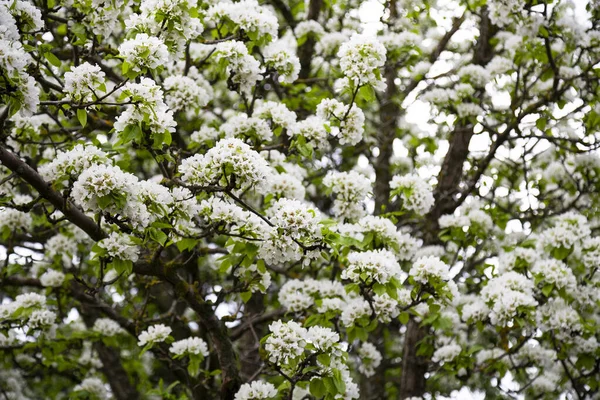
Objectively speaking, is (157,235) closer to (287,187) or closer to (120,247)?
(120,247)

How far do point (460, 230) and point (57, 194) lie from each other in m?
4.00

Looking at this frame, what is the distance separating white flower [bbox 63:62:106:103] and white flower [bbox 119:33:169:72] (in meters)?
0.22

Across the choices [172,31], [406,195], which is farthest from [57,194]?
[406,195]

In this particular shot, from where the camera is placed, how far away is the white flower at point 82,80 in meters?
3.76

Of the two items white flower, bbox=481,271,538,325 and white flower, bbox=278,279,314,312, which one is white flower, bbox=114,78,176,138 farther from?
white flower, bbox=481,271,538,325

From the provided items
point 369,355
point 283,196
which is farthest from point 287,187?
point 369,355

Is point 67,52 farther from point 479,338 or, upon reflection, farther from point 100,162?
point 479,338

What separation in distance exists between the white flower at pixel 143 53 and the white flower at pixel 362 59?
4.61 ft

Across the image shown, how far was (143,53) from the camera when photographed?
389cm

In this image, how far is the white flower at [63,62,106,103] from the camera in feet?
12.3

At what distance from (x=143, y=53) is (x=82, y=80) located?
1.31ft

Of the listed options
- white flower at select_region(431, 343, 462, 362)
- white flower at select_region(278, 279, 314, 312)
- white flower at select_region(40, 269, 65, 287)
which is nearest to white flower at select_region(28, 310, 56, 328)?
white flower at select_region(40, 269, 65, 287)

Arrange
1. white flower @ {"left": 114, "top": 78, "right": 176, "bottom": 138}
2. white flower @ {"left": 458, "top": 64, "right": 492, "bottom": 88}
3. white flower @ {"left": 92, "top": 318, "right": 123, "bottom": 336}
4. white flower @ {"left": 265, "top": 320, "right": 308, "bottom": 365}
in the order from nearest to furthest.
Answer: white flower @ {"left": 114, "top": 78, "right": 176, "bottom": 138} → white flower @ {"left": 265, "top": 320, "right": 308, "bottom": 365} → white flower @ {"left": 92, "top": 318, "right": 123, "bottom": 336} → white flower @ {"left": 458, "top": 64, "right": 492, "bottom": 88}

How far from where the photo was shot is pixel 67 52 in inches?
238
